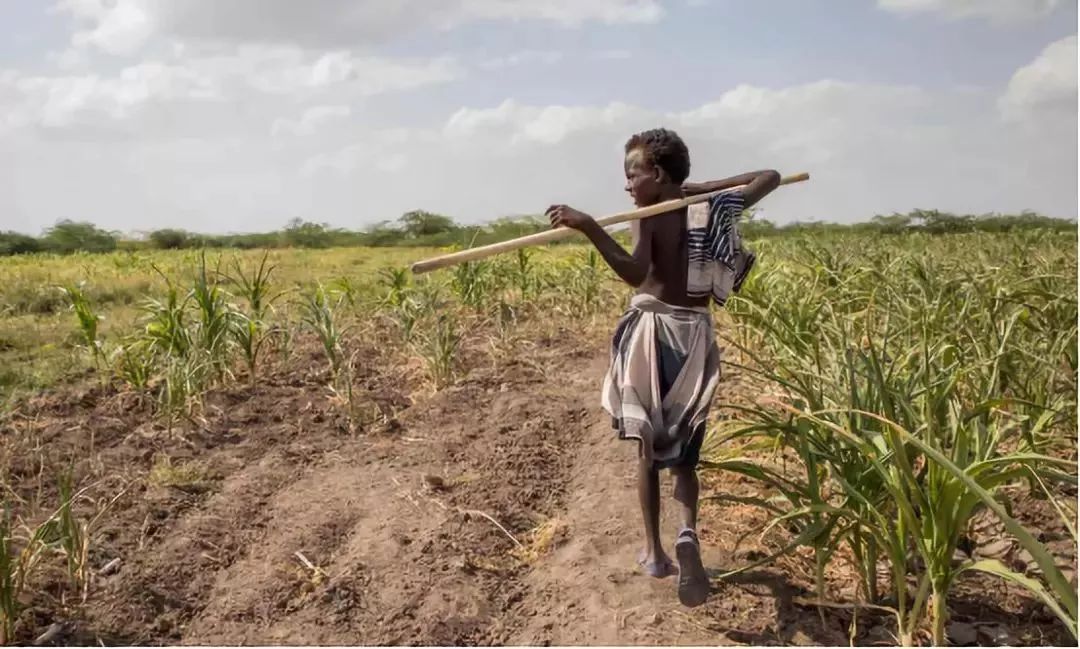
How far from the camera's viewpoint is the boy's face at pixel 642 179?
2.51m

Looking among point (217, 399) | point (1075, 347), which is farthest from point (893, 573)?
point (217, 399)

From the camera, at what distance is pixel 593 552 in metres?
2.84

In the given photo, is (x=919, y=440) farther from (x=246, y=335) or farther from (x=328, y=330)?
(x=246, y=335)

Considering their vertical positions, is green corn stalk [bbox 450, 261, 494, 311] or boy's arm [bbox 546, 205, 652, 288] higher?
boy's arm [bbox 546, 205, 652, 288]

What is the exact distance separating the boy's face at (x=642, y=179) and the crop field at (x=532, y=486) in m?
0.52

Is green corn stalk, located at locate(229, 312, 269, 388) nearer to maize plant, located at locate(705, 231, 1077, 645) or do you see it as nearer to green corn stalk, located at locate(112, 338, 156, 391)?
green corn stalk, located at locate(112, 338, 156, 391)

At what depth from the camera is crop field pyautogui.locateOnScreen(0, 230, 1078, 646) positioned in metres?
2.35

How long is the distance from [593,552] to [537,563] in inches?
8.0

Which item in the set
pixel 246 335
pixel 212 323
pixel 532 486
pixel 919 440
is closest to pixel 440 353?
pixel 246 335

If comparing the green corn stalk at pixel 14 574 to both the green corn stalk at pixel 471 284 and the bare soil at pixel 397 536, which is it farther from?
the green corn stalk at pixel 471 284

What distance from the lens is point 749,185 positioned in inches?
105

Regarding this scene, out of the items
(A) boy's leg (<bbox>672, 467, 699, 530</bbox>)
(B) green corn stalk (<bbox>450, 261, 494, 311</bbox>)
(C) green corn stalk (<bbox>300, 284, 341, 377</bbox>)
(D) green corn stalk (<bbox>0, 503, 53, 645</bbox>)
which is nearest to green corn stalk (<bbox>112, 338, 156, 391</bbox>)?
(C) green corn stalk (<bbox>300, 284, 341, 377</bbox>)

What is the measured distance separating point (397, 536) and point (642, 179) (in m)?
1.39

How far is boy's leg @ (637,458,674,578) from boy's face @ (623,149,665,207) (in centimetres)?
68
